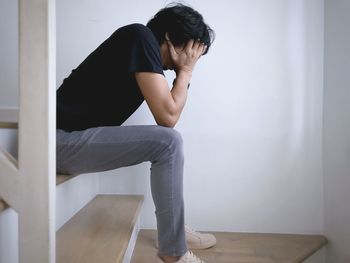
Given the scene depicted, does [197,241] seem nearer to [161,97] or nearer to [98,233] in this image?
[98,233]

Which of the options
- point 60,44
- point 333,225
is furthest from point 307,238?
point 60,44

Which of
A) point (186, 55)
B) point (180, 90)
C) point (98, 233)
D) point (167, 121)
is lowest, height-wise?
point (98, 233)

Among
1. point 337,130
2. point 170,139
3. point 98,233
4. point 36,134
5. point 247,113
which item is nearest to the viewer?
point 36,134

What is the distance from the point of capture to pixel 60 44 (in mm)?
1479

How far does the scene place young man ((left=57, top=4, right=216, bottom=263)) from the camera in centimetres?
82

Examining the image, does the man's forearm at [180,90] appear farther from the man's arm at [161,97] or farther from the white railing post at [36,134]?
the white railing post at [36,134]

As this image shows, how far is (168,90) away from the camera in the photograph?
2.81 ft

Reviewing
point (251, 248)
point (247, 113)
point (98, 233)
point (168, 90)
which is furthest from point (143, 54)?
point (251, 248)

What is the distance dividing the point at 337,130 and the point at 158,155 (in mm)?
962

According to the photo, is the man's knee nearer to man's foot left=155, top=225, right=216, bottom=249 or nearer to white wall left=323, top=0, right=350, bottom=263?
man's foot left=155, top=225, right=216, bottom=249

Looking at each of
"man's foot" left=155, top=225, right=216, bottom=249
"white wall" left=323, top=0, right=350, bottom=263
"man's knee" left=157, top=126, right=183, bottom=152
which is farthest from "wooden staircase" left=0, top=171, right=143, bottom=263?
"white wall" left=323, top=0, right=350, bottom=263

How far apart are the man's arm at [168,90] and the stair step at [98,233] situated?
404mm

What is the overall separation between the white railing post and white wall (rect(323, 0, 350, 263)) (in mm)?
1235

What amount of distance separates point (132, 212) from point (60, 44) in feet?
3.17
